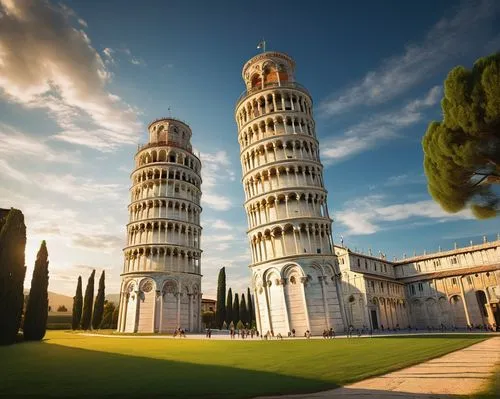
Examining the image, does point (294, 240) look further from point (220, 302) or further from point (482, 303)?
point (482, 303)

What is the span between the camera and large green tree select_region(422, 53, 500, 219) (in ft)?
49.9

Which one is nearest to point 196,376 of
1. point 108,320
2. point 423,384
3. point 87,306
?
point 423,384

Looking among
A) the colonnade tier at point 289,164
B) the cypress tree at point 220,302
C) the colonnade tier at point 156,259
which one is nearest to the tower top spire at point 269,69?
the colonnade tier at point 289,164

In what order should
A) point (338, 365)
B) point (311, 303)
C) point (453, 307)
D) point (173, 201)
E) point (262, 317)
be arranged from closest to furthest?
point (338, 365), point (311, 303), point (262, 317), point (173, 201), point (453, 307)

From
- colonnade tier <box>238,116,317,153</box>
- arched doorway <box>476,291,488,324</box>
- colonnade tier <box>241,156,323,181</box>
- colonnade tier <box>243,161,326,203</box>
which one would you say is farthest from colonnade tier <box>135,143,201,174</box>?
arched doorway <box>476,291,488,324</box>

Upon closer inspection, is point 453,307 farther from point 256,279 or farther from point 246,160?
point 246,160

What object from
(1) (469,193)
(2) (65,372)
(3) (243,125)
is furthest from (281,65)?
(2) (65,372)

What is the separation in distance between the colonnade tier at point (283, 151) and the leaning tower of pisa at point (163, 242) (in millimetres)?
20626

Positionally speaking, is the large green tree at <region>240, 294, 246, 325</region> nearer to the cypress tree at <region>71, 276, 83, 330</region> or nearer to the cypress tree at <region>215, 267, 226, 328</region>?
the cypress tree at <region>215, 267, 226, 328</region>

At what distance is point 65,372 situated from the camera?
12906 millimetres

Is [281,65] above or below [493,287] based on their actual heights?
above

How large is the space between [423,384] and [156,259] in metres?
49.1

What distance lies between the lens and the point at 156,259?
54.2 meters

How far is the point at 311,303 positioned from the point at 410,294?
150 feet
